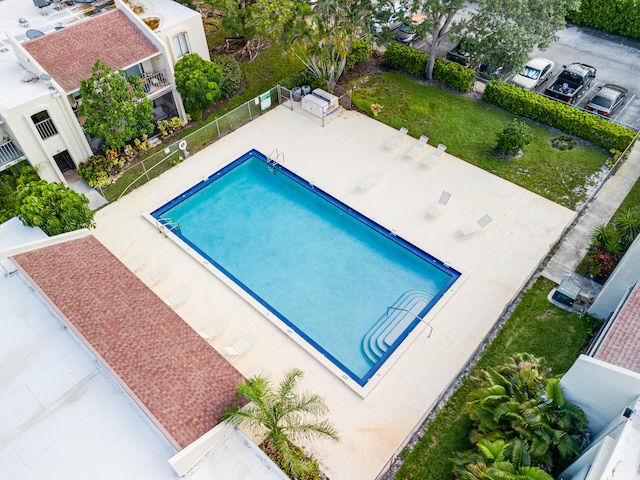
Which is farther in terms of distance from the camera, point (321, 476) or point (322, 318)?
point (322, 318)

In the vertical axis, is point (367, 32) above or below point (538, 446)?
above

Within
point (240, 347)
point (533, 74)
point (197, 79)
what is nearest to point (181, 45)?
→ point (197, 79)

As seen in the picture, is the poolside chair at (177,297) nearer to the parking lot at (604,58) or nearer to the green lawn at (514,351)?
the green lawn at (514,351)

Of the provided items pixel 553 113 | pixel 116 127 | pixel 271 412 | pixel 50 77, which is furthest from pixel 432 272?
pixel 50 77

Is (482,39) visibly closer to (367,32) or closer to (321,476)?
(367,32)

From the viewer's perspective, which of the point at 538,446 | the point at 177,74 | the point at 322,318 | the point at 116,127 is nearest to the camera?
the point at 538,446

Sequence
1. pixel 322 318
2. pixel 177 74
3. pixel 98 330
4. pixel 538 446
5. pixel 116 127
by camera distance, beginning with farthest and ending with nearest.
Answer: pixel 177 74 → pixel 116 127 → pixel 322 318 → pixel 98 330 → pixel 538 446

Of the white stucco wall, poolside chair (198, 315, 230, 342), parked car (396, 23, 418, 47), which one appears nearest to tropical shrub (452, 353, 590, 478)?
the white stucco wall
